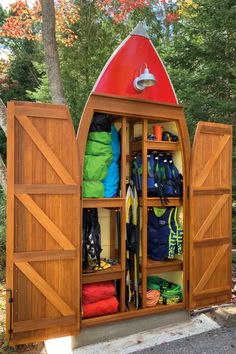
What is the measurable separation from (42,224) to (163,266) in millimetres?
1643

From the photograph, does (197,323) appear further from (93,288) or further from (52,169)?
(52,169)

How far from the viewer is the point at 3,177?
5137 mm

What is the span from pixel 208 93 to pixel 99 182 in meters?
5.06

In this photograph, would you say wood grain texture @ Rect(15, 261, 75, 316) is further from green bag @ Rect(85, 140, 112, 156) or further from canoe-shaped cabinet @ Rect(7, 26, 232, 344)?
green bag @ Rect(85, 140, 112, 156)

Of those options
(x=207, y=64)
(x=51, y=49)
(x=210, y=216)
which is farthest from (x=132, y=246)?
(x=207, y=64)

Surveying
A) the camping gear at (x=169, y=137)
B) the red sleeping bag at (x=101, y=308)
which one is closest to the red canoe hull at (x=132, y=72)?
the camping gear at (x=169, y=137)

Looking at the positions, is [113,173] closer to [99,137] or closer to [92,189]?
[92,189]

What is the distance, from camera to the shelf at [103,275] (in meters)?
3.51

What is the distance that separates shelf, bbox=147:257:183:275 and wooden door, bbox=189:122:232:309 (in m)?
0.19

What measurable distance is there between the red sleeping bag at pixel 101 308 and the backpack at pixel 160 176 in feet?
4.22

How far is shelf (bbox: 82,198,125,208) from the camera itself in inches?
138

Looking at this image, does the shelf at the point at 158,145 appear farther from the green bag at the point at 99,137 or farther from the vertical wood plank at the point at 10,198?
the vertical wood plank at the point at 10,198

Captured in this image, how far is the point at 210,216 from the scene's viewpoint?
407 centimetres

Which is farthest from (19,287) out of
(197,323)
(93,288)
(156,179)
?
(197,323)
